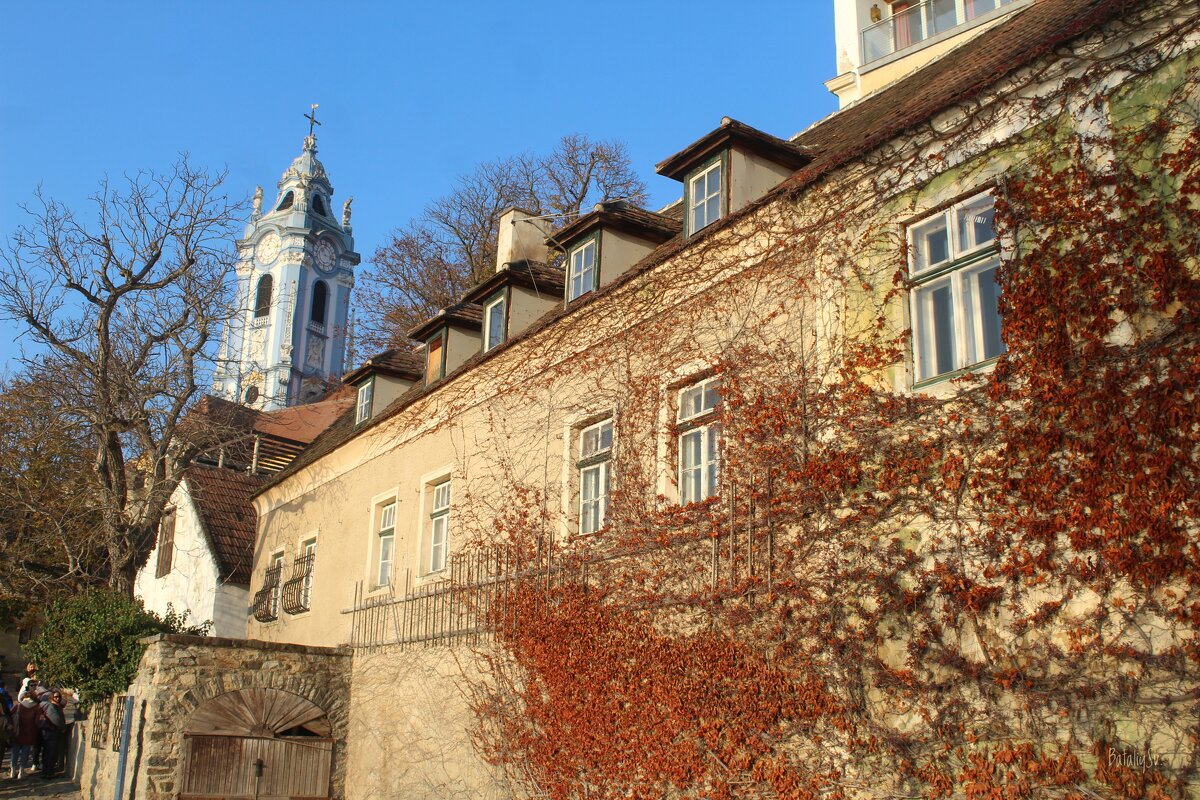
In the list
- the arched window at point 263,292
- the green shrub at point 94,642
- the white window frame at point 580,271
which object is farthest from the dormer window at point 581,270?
the arched window at point 263,292

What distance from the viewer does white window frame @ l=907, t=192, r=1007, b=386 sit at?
784 cm

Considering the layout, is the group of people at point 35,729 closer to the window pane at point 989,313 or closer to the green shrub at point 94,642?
the green shrub at point 94,642

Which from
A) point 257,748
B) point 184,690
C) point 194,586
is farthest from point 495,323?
point 194,586

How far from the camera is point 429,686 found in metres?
13.8

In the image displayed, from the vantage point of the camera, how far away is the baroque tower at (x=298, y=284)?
200 ft

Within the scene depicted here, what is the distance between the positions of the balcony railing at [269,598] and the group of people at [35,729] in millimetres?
3486

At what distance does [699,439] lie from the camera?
10.3m

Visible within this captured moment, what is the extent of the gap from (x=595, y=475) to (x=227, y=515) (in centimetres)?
1451

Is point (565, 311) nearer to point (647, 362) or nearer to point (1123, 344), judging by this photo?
point (647, 362)

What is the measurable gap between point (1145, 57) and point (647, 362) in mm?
5316

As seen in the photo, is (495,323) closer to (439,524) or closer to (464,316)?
(464,316)

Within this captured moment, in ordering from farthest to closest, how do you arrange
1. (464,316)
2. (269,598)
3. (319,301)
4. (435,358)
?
(319,301) < (269,598) < (435,358) < (464,316)

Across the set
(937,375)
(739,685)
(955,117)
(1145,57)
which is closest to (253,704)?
(739,685)

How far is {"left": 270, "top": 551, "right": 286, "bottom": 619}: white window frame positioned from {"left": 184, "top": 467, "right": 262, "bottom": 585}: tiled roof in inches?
92.9
